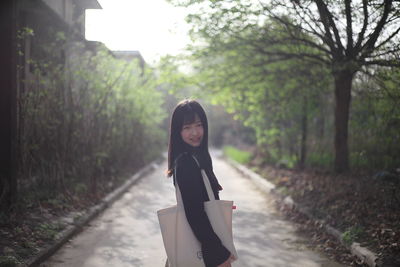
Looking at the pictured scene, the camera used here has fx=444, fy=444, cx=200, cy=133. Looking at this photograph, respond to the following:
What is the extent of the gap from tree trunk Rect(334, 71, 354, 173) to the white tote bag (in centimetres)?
806

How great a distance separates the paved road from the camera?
529cm

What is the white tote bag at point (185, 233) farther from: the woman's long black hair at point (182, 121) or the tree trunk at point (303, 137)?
the tree trunk at point (303, 137)

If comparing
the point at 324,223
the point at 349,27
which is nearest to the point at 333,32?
the point at 349,27

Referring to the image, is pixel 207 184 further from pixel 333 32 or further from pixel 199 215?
pixel 333 32

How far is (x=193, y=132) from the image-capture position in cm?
280

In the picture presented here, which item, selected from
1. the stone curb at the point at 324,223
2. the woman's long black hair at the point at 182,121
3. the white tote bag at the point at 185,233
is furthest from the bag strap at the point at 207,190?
the stone curb at the point at 324,223

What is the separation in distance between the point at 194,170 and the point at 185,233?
0.37 meters

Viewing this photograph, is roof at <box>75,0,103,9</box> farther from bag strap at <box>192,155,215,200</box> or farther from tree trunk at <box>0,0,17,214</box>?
bag strap at <box>192,155,215,200</box>

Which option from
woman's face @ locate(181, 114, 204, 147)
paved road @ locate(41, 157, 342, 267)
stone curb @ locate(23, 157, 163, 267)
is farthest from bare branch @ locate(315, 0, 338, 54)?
stone curb @ locate(23, 157, 163, 267)

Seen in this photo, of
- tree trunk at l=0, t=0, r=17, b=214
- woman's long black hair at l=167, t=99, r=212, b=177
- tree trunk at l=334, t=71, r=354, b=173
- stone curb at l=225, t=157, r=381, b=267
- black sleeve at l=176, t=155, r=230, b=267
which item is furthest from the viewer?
tree trunk at l=334, t=71, r=354, b=173

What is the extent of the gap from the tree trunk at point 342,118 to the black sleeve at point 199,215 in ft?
26.4

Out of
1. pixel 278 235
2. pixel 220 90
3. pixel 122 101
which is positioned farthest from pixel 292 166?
pixel 278 235

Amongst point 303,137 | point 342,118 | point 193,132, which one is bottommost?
point 303,137

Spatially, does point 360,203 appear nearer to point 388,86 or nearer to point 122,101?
point 388,86
